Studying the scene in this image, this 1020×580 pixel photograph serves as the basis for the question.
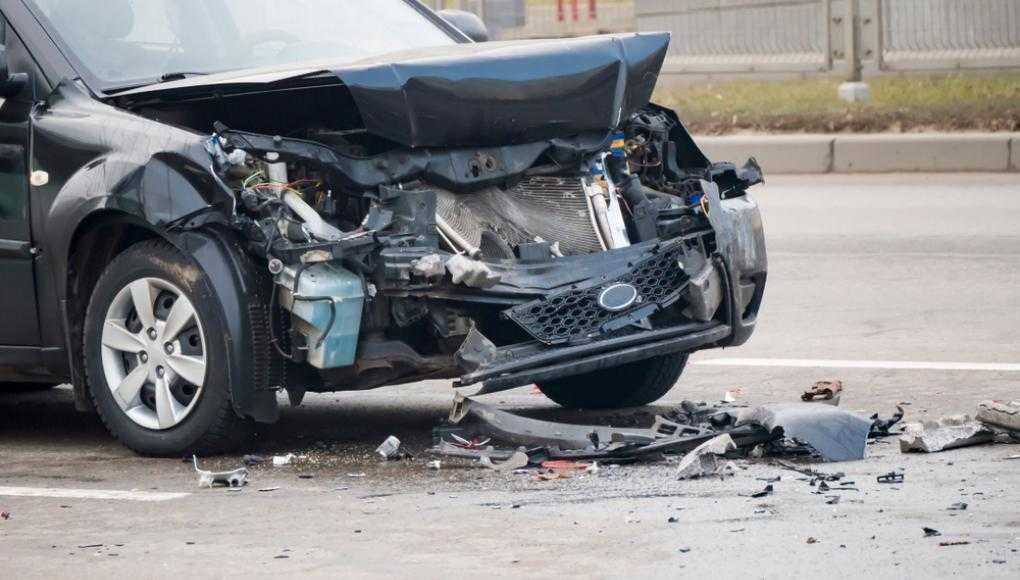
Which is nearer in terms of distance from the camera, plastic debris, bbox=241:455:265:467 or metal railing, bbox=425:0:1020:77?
plastic debris, bbox=241:455:265:467

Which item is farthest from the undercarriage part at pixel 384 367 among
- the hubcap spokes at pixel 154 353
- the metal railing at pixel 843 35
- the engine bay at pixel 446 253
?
the metal railing at pixel 843 35

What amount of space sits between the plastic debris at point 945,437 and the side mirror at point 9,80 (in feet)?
10.4

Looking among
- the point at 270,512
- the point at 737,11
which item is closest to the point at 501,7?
the point at 737,11

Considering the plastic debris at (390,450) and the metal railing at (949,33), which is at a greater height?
the metal railing at (949,33)

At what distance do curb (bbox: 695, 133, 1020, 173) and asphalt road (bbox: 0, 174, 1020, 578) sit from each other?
6605mm

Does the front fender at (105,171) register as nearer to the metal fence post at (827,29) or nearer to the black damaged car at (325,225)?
the black damaged car at (325,225)

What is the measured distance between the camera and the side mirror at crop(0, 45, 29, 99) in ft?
22.8

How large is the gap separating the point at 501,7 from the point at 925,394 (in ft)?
48.5

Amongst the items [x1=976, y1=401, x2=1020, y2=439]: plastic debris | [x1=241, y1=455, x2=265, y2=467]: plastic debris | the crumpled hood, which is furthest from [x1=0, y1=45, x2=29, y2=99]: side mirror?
[x1=976, y1=401, x2=1020, y2=439]: plastic debris

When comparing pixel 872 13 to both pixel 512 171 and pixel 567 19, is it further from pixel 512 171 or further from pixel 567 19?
pixel 512 171

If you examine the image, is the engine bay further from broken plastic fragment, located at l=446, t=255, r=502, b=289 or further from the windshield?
the windshield

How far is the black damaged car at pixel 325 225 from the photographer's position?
6.45 metres

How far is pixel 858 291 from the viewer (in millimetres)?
10695

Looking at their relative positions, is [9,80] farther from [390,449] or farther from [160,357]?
[390,449]
